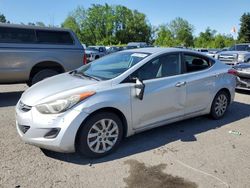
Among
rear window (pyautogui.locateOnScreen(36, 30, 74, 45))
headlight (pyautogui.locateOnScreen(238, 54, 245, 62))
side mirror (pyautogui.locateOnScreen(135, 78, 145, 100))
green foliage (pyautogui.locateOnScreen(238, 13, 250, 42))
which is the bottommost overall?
headlight (pyautogui.locateOnScreen(238, 54, 245, 62))

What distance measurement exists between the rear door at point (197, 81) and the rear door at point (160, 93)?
171mm

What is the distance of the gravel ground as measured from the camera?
3355 millimetres

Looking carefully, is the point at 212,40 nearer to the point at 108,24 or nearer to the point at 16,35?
the point at 108,24

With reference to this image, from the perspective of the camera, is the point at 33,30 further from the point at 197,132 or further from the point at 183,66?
the point at 197,132

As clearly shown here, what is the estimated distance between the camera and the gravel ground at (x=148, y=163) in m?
3.36

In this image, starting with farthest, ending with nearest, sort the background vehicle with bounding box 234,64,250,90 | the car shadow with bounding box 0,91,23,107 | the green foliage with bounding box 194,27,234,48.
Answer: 1. the green foliage with bounding box 194,27,234,48
2. the background vehicle with bounding box 234,64,250,90
3. the car shadow with bounding box 0,91,23,107

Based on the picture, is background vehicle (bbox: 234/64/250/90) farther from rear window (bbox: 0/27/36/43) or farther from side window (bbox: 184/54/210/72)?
rear window (bbox: 0/27/36/43)

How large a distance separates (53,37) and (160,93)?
15.6 ft

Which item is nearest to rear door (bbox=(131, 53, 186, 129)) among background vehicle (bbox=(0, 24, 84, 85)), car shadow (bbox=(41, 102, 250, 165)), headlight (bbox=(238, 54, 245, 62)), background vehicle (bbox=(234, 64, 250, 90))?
car shadow (bbox=(41, 102, 250, 165))

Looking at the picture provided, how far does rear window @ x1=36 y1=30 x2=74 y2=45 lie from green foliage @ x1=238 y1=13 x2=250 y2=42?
65504 mm

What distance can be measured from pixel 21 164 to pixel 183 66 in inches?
124

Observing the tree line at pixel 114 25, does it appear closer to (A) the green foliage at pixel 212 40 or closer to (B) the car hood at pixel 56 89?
(A) the green foliage at pixel 212 40

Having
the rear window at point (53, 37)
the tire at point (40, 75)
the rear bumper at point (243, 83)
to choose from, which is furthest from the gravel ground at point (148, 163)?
the rear bumper at point (243, 83)

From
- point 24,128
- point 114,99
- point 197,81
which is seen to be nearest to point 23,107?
point 24,128
